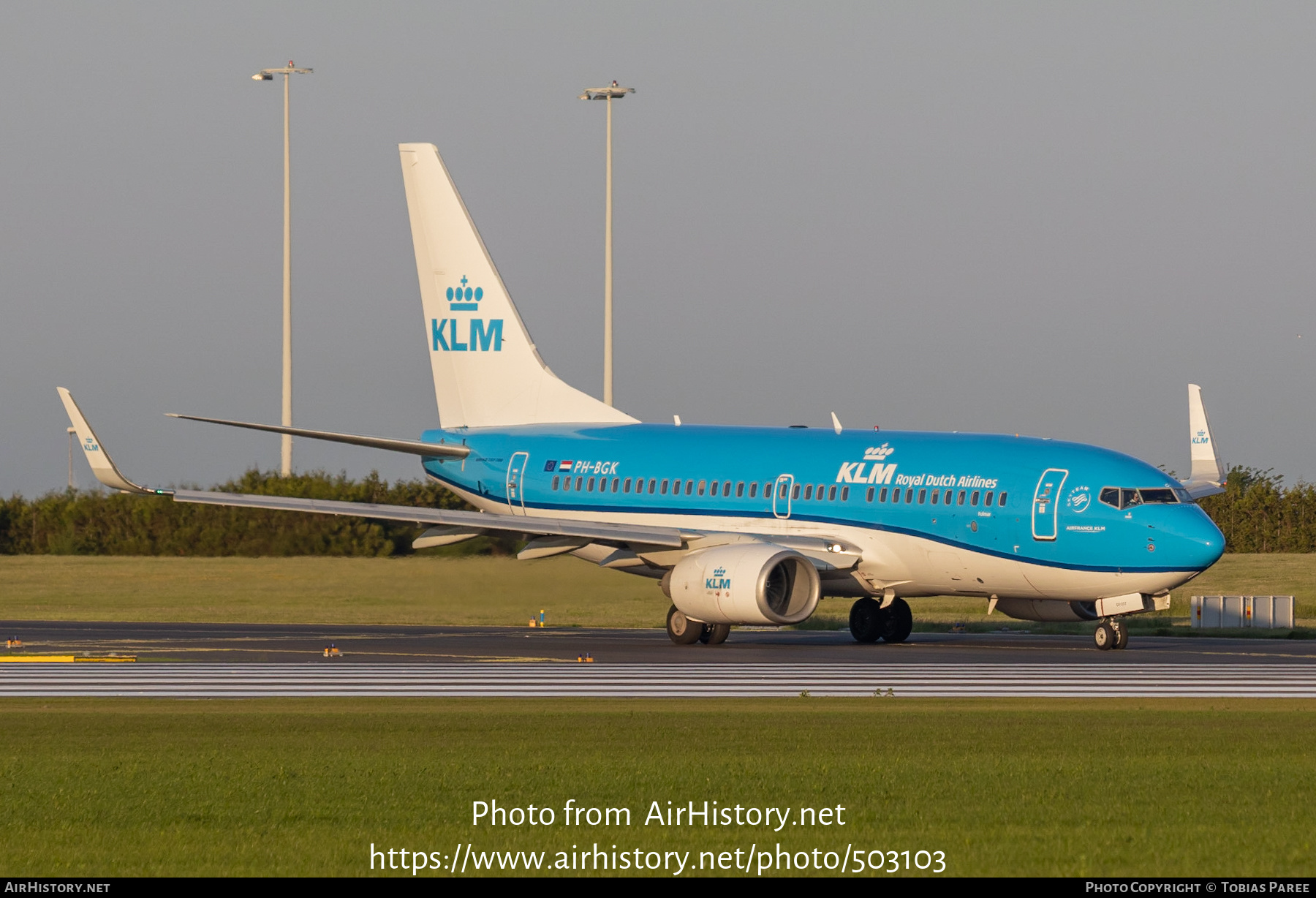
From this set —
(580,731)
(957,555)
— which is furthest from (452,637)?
(580,731)

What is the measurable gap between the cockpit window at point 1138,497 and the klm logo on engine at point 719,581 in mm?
6327

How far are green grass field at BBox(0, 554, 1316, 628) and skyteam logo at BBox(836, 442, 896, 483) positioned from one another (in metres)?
4.94

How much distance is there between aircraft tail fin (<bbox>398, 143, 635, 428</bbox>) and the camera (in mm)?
42031

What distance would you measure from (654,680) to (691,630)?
9446mm

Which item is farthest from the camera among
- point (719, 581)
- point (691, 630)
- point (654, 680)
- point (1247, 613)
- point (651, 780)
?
point (1247, 613)

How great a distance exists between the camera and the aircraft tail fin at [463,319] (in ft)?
138

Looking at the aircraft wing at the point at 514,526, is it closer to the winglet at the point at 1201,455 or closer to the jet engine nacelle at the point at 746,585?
the jet engine nacelle at the point at 746,585

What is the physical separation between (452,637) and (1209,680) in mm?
15663

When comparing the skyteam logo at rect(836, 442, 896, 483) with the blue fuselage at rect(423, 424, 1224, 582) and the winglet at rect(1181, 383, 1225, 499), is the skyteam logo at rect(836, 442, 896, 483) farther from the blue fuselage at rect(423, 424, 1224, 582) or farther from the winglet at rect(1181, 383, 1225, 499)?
the winglet at rect(1181, 383, 1225, 499)

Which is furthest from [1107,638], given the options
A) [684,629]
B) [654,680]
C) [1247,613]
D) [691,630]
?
[1247,613]

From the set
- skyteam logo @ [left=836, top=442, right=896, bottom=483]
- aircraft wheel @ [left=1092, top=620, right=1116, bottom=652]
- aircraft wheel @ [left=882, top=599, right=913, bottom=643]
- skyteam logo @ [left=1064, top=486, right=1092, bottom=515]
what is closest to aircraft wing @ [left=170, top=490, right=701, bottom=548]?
skyteam logo @ [left=836, top=442, right=896, bottom=483]

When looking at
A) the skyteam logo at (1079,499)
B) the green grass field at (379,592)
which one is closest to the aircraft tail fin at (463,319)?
the green grass field at (379,592)

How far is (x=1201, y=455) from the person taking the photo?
43281 millimetres

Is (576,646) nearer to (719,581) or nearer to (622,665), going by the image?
(719,581)
